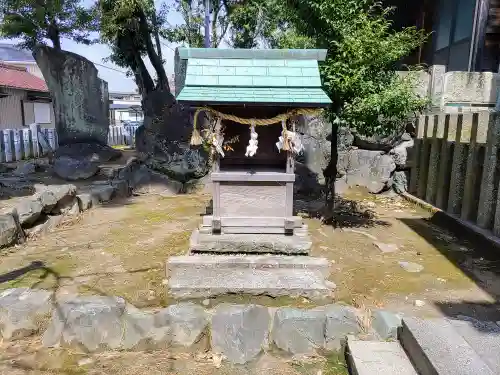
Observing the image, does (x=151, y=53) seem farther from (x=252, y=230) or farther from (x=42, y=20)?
(x=252, y=230)

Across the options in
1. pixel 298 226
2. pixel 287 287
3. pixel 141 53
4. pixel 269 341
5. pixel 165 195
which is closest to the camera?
pixel 269 341

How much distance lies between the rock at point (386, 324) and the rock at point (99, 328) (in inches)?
86.2

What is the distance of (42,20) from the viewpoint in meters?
12.6

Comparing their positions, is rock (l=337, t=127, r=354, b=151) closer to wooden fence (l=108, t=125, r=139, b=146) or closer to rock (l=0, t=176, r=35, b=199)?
rock (l=0, t=176, r=35, b=199)

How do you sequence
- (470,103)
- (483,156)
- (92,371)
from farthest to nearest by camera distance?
1. (470,103)
2. (483,156)
3. (92,371)

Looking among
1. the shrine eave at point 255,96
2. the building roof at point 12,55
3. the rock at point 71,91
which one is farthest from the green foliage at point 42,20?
the building roof at point 12,55

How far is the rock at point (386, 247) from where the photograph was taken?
5.82 metres

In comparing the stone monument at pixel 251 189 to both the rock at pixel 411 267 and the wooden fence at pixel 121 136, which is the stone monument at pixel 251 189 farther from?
the wooden fence at pixel 121 136

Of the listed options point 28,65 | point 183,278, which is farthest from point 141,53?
point 28,65

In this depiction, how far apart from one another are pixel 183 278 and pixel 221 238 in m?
0.72

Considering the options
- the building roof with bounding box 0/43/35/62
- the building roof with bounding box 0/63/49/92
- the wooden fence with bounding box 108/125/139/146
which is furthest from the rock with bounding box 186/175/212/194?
the building roof with bounding box 0/43/35/62

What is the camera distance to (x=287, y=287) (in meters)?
4.26

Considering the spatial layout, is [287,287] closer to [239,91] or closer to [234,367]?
[234,367]

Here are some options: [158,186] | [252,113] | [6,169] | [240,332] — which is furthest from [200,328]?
[6,169]
